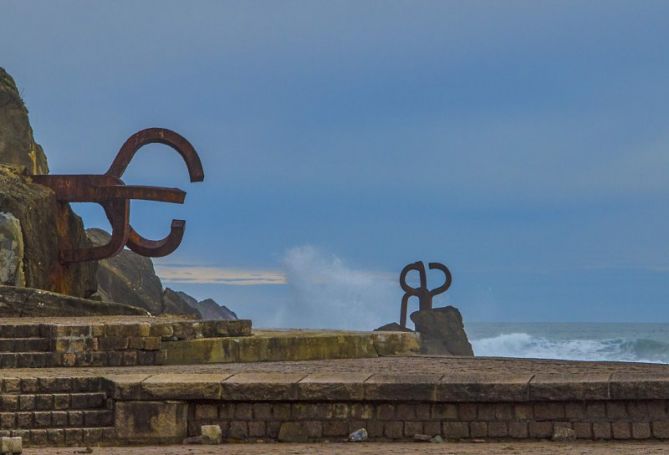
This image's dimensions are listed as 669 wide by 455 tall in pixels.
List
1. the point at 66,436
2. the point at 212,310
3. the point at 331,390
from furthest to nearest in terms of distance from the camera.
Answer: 1. the point at 212,310
2. the point at 66,436
3. the point at 331,390

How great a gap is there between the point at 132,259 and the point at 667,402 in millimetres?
30325

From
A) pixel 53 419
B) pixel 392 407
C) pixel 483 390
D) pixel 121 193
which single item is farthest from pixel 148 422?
pixel 121 193

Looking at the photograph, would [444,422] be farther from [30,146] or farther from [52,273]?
[30,146]

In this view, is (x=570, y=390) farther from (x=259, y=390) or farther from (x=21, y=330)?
(x=21, y=330)

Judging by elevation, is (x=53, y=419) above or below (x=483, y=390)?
below

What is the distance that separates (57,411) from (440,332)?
24153 mm

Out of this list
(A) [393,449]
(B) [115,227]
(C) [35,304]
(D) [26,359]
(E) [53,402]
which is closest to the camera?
(A) [393,449]

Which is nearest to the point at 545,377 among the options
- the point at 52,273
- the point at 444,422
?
the point at 444,422

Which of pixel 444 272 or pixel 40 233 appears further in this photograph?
pixel 444 272

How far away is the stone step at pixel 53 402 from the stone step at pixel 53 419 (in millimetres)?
105

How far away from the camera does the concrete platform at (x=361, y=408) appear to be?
29.2 feet

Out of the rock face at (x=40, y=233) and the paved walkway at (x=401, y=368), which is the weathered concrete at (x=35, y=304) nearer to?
the rock face at (x=40, y=233)

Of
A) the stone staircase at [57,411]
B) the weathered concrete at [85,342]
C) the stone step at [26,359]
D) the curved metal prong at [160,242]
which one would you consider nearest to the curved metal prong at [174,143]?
the curved metal prong at [160,242]

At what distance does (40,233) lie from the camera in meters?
17.9
